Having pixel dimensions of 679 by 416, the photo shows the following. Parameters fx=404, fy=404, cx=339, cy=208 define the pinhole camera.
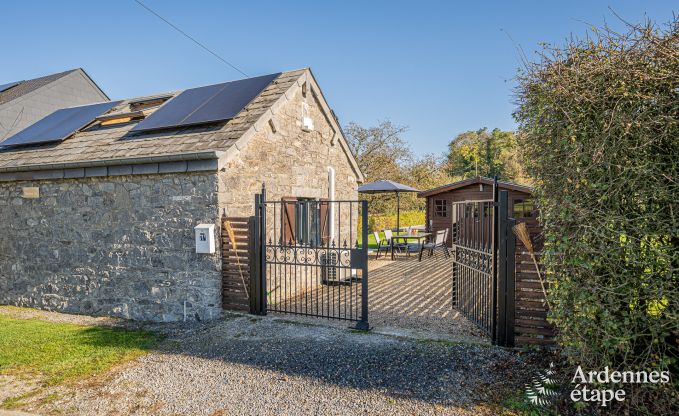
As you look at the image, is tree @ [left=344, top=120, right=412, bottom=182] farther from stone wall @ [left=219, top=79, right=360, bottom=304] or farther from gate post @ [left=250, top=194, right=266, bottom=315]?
gate post @ [left=250, top=194, right=266, bottom=315]

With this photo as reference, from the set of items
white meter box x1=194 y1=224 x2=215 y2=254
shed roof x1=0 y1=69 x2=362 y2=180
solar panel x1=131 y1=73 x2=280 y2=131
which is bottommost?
white meter box x1=194 y1=224 x2=215 y2=254

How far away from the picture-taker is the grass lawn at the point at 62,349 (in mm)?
4848

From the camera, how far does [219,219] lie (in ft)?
22.3

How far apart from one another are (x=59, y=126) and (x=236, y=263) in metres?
6.75

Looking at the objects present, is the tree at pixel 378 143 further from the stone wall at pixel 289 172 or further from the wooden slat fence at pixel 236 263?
the wooden slat fence at pixel 236 263

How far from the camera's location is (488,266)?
5.44 meters

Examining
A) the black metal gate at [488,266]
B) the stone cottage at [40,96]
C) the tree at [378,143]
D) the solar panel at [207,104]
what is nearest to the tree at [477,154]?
the tree at [378,143]

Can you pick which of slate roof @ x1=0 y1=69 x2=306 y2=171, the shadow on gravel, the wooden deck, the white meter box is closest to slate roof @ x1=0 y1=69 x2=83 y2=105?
slate roof @ x1=0 y1=69 x2=306 y2=171

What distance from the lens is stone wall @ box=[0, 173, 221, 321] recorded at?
696 centimetres

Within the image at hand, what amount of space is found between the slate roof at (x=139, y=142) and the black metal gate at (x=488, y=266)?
4180mm

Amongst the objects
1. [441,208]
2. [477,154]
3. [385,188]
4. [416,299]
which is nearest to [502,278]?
[416,299]

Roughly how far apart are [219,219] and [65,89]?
49.0 ft

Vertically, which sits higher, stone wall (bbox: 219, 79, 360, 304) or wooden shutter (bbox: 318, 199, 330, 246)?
stone wall (bbox: 219, 79, 360, 304)

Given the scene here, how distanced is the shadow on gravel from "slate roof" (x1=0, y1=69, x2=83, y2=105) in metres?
15.5
